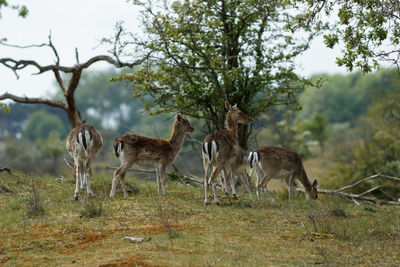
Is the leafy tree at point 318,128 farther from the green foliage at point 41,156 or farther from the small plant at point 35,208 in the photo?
the small plant at point 35,208

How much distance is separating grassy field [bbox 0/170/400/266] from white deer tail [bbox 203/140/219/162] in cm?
109

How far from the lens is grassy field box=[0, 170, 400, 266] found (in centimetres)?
759

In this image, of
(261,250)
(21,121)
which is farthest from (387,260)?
(21,121)

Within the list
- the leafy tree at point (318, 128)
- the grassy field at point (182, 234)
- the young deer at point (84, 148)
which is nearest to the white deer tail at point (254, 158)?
the grassy field at point (182, 234)

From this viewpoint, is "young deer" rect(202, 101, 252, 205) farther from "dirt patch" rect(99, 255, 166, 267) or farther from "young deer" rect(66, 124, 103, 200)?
"dirt patch" rect(99, 255, 166, 267)

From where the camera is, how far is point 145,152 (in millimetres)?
12188

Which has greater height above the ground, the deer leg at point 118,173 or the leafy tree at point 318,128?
the leafy tree at point 318,128

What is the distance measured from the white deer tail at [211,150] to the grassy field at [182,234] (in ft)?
3.58

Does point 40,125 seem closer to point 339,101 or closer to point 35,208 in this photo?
point 339,101

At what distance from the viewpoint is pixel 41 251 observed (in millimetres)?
8109

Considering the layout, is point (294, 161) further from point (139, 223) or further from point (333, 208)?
point (139, 223)

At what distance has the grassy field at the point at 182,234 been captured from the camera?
7.59 m

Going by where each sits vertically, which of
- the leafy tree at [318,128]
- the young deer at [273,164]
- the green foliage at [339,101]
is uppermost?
the green foliage at [339,101]

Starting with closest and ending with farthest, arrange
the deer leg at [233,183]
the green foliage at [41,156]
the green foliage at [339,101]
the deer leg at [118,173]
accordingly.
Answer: the deer leg at [118,173]
the deer leg at [233,183]
the green foliage at [41,156]
the green foliage at [339,101]
